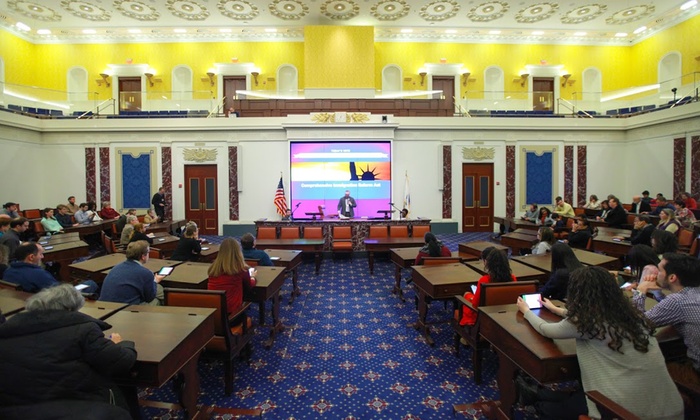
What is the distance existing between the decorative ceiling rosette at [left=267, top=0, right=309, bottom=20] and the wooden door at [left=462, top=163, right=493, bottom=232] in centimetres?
874

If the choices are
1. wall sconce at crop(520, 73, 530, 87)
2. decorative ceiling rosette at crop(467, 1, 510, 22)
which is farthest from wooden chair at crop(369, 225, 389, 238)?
wall sconce at crop(520, 73, 530, 87)

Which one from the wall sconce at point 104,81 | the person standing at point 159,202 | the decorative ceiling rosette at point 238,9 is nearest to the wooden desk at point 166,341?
the person standing at point 159,202

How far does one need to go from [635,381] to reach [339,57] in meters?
14.5

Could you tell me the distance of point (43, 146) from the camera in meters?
12.4

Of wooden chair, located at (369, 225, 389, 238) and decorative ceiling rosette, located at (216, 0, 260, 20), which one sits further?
decorative ceiling rosette, located at (216, 0, 260, 20)

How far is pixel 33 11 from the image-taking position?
13.6 meters

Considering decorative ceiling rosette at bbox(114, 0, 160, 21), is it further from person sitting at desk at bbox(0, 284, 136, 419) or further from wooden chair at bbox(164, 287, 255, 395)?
person sitting at desk at bbox(0, 284, 136, 419)

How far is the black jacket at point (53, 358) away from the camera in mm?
1601

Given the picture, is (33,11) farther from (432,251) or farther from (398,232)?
(432,251)

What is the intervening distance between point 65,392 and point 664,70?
20.8m

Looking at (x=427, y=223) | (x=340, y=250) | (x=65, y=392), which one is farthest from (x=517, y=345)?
(x=427, y=223)

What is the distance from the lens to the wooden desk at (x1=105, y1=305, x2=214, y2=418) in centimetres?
195

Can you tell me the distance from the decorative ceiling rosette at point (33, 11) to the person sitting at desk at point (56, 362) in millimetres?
17092

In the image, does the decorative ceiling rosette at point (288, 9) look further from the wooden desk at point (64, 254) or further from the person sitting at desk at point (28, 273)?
the person sitting at desk at point (28, 273)
